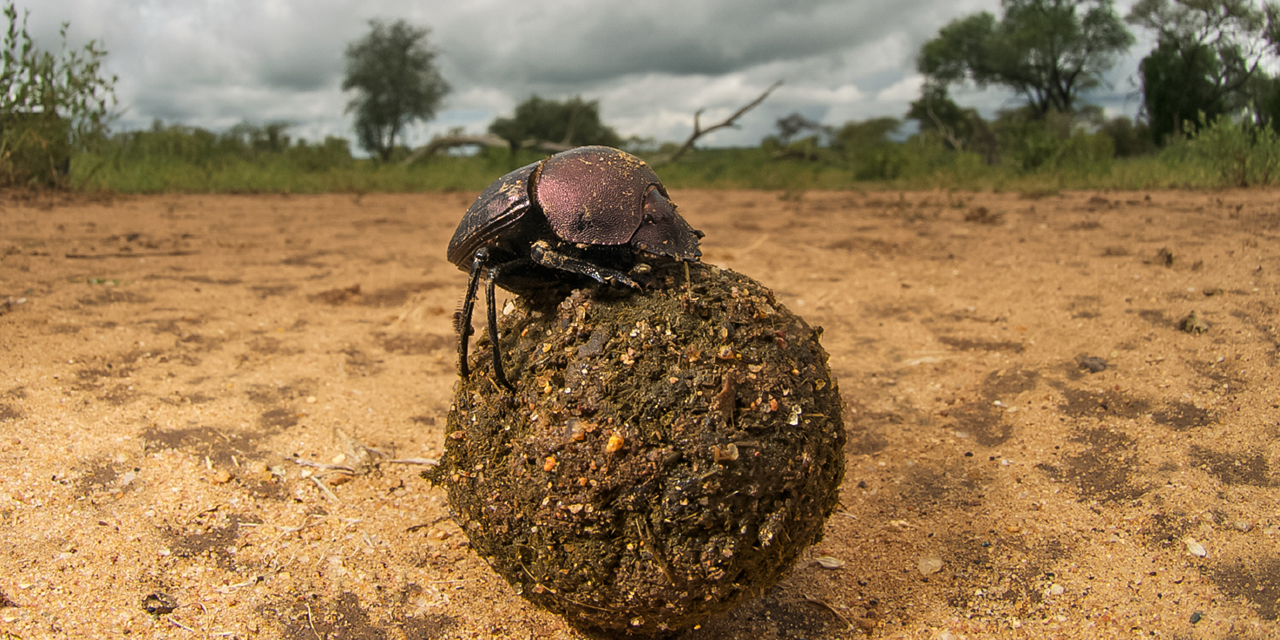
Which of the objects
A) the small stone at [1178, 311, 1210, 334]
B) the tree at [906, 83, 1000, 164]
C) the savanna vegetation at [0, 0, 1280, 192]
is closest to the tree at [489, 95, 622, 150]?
the savanna vegetation at [0, 0, 1280, 192]

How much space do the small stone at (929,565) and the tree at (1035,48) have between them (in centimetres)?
3073

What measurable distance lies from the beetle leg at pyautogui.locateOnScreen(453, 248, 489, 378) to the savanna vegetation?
7.70 metres

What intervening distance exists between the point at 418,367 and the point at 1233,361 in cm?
376

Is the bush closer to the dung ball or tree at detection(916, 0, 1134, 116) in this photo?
the dung ball

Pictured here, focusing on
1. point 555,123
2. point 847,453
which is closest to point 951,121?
point 555,123

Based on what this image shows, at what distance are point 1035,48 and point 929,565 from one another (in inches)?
1238

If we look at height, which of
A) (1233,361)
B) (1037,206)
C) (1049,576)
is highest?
(1037,206)

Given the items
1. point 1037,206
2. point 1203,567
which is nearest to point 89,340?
point 1203,567

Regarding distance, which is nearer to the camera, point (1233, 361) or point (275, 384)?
point (1233, 361)

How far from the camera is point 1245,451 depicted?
98.8 inches

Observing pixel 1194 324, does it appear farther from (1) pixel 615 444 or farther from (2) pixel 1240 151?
(2) pixel 1240 151

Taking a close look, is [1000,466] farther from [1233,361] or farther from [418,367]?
[418,367]

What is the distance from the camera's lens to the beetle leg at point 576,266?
1735 millimetres

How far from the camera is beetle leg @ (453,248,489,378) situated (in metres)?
1.85
